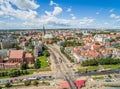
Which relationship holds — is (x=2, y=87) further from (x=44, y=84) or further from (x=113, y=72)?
(x=113, y=72)

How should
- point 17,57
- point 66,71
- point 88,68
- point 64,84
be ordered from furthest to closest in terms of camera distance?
point 17,57 → point 88,68 → point 66,71 → point 64,84

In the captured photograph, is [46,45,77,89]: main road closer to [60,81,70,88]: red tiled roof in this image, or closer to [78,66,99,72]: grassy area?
[60,81,70,88]: red tiled roof

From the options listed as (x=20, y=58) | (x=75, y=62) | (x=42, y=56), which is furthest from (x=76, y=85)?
(x=42, y=56)

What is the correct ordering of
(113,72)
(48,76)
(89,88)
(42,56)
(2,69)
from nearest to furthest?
(89,88) < (48,76) < (113,72) < (2,69) < (42,56)

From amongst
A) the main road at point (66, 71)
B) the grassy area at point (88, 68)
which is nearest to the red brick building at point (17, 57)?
the main road at point (66, 71)

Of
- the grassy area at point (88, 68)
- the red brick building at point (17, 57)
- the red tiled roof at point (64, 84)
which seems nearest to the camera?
the red tiled roof at point (64, 84)

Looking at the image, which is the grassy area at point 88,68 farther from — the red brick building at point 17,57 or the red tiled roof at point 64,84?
the red brick building at point 17,57

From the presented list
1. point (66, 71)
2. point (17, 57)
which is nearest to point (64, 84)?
point (66, 71)

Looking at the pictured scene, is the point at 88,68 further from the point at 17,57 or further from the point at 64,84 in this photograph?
the point at 17,57

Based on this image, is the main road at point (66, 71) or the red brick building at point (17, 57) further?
the red brick building at point (17, 57)

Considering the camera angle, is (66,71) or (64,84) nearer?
(64,84)

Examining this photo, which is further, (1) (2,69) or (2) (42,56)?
(2) (42,56)
